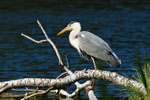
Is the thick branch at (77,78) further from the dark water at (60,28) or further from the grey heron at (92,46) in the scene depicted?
the grey heron at (92,46)

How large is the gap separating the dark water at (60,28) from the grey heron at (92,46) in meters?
0.71

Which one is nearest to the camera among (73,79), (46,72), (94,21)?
(73,79)

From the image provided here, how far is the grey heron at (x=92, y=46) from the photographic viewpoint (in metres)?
8.55

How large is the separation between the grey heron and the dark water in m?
0.71

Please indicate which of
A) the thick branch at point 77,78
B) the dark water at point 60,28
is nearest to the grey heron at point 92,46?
the dark water at point 60,28

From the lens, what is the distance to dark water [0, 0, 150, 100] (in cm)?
1200

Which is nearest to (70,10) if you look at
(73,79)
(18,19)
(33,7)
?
(33,7)

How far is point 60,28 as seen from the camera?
67.3ft

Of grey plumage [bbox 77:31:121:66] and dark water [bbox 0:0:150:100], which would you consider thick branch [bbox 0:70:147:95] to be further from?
grey plumage [bbox 77:31:121:66]

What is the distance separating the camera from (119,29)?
66.9ft

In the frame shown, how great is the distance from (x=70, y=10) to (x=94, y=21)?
4899 millimetres

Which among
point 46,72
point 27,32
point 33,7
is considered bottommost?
point 46,72

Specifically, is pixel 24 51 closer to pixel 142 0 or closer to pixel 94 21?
pixel 94 21

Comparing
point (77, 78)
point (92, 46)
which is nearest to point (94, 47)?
point (92, 46)
